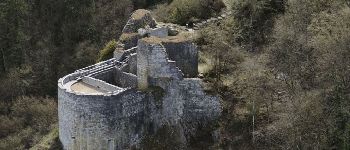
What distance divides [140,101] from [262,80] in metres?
6.06

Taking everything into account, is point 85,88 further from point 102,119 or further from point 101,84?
point 102,119

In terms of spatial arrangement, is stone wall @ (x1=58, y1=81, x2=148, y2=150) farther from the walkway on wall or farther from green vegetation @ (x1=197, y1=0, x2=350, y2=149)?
green vegetation @ (x1=197, y1=0, x2=350, y2=149)

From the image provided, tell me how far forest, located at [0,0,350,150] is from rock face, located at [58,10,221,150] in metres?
1.07

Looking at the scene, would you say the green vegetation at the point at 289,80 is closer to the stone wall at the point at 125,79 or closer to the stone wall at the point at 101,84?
the stone wall at the point at 125,79

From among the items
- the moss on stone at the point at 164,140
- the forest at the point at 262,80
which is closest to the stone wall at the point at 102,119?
the moss on stone at the point at 164,140

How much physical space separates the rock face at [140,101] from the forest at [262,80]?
1073 mm

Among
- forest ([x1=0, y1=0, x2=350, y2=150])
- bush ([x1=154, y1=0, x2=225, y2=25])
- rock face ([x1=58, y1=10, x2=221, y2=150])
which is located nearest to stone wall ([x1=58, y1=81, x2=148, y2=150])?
rock face ([x1=58, y1=10, x2=221, y2=150])

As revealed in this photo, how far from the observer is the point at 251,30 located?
39438mm

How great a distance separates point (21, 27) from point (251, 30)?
2358 cm

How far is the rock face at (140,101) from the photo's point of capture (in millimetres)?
31781

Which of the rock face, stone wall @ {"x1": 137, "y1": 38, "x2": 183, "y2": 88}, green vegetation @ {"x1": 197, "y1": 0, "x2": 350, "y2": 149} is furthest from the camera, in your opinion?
stone wall @ {"x1": 137, "y1": 38, "x2": 183, "y2": 88}

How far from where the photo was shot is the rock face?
31.8m

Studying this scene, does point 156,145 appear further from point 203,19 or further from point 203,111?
point 203,19

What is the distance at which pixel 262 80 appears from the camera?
3300 centimetres
